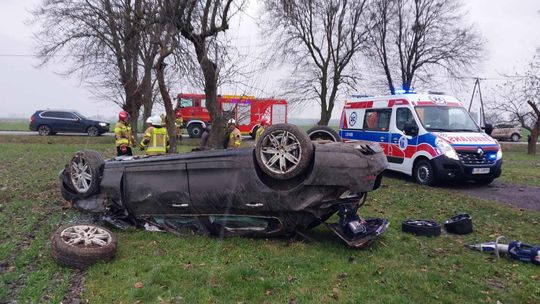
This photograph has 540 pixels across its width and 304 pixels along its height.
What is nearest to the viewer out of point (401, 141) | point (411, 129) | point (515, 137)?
point (411, 129)

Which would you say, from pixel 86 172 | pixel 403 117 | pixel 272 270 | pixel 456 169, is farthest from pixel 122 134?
pixel 456 169

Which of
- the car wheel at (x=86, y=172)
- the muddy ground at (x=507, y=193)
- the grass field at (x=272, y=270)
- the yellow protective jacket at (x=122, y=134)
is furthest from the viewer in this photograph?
the yellow protective jacket at (x=122, y=134)

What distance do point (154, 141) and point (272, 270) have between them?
15.0 ft

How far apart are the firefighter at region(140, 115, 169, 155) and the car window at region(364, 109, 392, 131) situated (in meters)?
6.02

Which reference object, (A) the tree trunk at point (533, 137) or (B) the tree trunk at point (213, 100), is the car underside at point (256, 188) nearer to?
(B) the tree trunk at point (213, 100)

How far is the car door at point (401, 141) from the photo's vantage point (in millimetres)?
10961

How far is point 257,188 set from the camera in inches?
203

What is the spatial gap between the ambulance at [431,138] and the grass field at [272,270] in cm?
331

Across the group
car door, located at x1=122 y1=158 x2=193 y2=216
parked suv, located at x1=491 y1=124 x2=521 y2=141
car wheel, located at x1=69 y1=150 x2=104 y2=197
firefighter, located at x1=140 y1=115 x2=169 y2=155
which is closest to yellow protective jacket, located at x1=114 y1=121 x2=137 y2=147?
firefighter, located at x1=140 y1=115 x2=169 y2=155

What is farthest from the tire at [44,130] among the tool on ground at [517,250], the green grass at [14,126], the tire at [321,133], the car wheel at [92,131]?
the tool on ground at [517,250]

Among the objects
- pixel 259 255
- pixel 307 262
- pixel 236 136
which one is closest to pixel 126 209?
pixel 259 255

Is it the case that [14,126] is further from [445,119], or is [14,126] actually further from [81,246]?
[81,246]

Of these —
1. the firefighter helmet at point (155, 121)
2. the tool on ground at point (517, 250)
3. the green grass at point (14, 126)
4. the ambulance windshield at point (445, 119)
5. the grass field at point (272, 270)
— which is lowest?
the grass field at point (272, 270)

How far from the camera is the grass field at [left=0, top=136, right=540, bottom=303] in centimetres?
409
